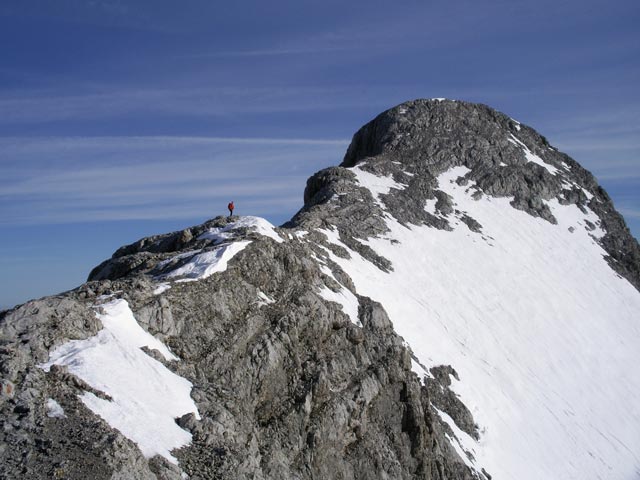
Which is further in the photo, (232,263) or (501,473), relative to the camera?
(501,473)

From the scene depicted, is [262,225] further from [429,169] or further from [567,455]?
[429,169]

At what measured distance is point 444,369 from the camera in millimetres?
38250

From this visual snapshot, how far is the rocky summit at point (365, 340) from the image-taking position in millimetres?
17250

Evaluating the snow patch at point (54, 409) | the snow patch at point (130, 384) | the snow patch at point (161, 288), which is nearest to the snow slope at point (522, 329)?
the snow patch at point (161, 288)

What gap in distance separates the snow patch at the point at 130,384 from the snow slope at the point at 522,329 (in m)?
19.5

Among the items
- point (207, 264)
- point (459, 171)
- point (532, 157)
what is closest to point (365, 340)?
point (207, 264)

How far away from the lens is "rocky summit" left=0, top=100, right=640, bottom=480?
17.2 m

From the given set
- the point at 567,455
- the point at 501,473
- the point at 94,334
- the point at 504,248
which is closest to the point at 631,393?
the point at 567,455

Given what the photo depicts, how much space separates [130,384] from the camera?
1806 centimetres

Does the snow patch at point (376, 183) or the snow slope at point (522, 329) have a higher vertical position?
the snow patch at point (376, 183)

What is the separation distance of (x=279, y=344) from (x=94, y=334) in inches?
310

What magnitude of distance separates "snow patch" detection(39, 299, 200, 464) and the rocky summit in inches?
2.5

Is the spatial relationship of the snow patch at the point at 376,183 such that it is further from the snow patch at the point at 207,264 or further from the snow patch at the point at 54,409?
the snow patch at the point at 54,409

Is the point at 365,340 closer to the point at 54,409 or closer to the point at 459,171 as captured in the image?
the point at 54,409
